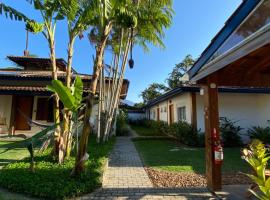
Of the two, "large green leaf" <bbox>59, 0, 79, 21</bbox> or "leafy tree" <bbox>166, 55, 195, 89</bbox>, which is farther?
"leafy tree" <bbox>166, 55, 195, 89</bbox>

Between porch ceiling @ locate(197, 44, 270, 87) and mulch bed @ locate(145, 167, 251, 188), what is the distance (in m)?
2.74

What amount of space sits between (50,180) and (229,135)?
10.6m

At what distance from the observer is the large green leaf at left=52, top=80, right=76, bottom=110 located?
549 centimetres

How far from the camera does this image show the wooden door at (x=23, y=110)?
16.1m

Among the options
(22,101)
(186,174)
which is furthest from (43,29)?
(22,101)

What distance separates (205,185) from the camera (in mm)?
5918

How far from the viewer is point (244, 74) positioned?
5.91 m

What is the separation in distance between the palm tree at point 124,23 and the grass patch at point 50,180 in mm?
458

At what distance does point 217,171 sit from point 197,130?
756 cm

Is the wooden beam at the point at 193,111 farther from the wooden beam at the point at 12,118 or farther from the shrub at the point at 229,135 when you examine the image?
the wooden beam at the point at 12,118

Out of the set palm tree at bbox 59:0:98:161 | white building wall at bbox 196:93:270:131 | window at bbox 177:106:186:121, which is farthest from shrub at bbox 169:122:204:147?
palm tree at bbox 59:0:98:161

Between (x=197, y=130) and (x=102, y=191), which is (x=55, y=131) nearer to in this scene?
(x=102, y=191)

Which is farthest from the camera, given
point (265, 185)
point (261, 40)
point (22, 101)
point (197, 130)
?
point (22, 101)

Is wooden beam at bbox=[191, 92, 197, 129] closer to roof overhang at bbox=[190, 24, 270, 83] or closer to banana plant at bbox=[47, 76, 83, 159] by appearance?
roof overhang at bbox=[190, 24, 270, 83]
